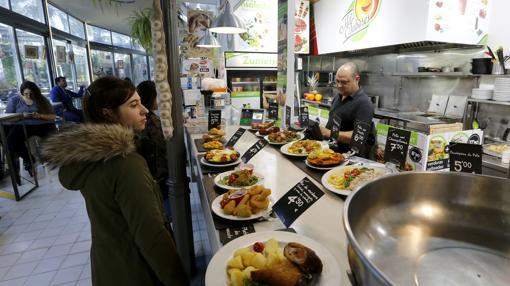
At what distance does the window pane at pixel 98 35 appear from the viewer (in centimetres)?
1036

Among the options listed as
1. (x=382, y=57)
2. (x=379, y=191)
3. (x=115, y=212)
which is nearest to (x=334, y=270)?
(x=379, y=191)

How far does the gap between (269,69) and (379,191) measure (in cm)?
584

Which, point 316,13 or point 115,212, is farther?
point 316,13

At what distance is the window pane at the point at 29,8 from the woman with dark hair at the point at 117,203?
620 centimetres

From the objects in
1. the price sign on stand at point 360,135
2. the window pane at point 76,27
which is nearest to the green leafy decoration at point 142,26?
the price sign on stand at point 360,135

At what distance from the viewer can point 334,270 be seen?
853 mm

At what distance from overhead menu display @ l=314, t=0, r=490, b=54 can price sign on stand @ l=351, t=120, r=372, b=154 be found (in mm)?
2502

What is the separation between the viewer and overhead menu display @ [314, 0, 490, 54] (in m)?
3.63

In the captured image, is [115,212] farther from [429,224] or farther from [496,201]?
[496,201]

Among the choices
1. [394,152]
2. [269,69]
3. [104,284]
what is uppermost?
[269,69]

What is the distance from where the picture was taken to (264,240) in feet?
3.42

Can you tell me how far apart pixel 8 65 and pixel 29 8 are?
1.71 metres

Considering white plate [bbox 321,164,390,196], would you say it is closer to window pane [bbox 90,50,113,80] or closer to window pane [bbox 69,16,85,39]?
window pane [bbox 69,16,85,39]

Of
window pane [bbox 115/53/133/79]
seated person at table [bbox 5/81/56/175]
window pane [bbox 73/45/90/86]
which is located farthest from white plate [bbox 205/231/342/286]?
window pane [bbox 115/53/133/79]
